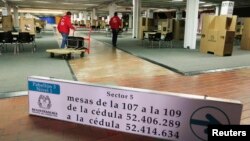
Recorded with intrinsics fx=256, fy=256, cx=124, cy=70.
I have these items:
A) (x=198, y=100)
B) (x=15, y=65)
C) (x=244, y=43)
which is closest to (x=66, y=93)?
(x=198, y=100)

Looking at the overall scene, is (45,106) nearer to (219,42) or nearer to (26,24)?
(219,42)

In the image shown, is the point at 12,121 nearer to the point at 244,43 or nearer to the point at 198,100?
the point at 198,100

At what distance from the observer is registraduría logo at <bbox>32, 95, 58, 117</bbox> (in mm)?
3167

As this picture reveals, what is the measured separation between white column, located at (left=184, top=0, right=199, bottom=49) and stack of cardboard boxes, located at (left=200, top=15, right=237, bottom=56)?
3.35 ft

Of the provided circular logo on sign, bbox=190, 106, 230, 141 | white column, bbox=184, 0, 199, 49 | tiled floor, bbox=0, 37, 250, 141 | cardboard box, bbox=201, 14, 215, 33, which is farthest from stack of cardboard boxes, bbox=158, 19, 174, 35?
circular logo on sign, bbox=190, 106, 230, 141

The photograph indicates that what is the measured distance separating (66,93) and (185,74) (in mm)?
3654

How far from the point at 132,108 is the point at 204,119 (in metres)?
0.75

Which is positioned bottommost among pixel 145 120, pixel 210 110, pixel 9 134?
pixel 9 134

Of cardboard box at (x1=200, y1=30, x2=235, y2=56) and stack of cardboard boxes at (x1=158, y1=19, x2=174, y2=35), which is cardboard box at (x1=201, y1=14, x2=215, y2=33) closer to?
cardboard box at (x1=200, y1=30, x2=235, y2=56)

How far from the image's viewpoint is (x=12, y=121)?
3174 millimetres

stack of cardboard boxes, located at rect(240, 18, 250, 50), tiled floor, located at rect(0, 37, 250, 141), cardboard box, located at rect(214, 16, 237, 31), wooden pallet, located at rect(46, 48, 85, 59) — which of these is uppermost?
cardboard box, located at rect(214, 16, 237, 31)

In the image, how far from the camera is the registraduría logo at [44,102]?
317 centimetres

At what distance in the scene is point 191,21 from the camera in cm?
1134

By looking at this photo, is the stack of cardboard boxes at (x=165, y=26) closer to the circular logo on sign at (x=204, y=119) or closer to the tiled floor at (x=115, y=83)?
the tiled floor at (x=115, y=83)
